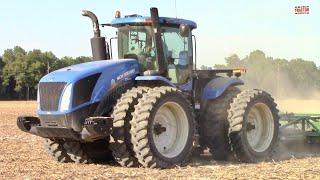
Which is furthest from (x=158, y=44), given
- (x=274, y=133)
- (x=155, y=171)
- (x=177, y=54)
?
(x=274, y=133)

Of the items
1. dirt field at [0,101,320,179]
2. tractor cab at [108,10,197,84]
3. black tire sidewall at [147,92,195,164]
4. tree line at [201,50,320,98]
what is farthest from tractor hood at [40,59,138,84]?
tree line at [201,50,320,98]

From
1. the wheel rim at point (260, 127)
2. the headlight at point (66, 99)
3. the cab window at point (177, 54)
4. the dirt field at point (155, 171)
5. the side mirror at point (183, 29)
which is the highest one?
the side mirror at point (183, 29)

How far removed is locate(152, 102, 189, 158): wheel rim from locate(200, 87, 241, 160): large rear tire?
3.31 feet

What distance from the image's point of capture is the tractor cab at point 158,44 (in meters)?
10.8

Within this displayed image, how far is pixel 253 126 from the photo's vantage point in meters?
11.8

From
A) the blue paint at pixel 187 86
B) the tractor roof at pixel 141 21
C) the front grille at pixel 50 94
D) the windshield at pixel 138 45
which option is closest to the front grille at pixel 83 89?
the front grille at pixel 50 94

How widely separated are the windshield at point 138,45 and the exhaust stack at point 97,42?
41cm

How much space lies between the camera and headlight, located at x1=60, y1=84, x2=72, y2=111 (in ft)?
31.9

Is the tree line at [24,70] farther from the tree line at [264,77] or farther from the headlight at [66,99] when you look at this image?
the headlight at [66,99]

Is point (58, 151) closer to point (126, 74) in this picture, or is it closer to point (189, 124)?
point (126, 74)

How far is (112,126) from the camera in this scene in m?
9.63

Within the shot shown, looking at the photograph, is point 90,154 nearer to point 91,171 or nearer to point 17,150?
point 91,171

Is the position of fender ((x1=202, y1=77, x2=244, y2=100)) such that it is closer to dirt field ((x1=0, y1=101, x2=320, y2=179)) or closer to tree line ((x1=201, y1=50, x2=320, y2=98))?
dirt field ((x1=0, y1=101, x2=320, y2=179))

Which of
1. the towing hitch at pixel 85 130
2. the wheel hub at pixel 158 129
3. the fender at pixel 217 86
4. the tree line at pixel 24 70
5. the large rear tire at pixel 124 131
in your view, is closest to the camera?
the towing hitch at pixel 85 130
